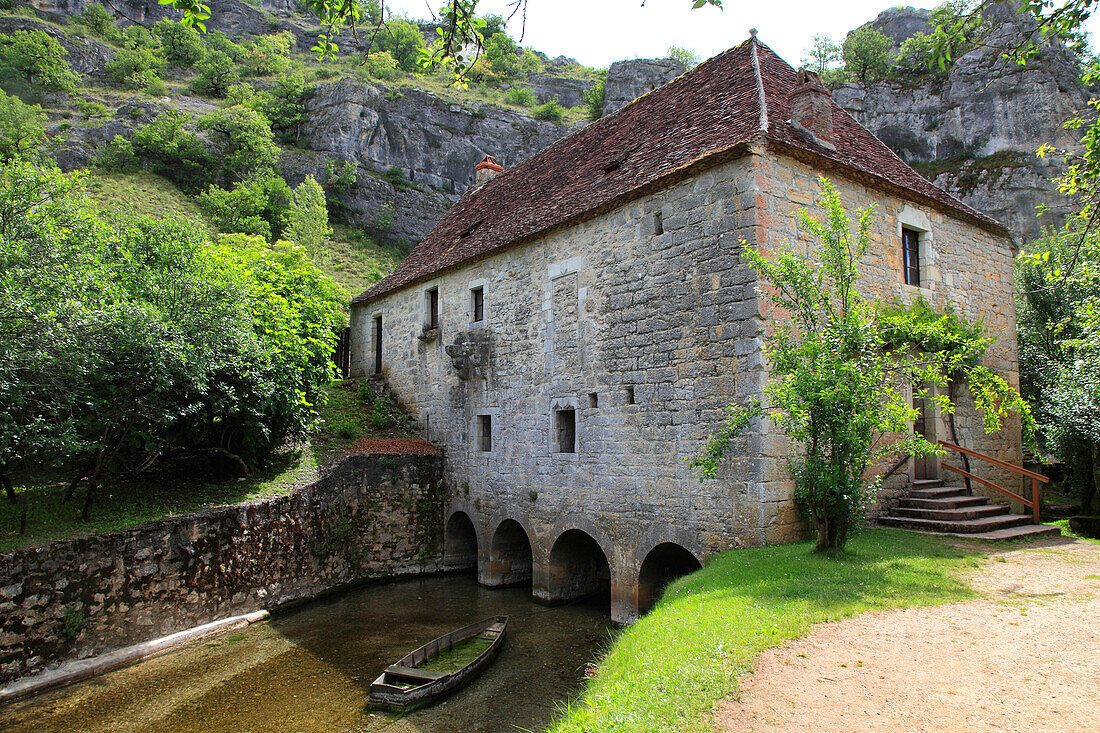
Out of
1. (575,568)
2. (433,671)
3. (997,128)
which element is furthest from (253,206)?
(997,128)

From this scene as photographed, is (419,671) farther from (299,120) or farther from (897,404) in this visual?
(299,120)

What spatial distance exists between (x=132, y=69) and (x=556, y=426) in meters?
51.6

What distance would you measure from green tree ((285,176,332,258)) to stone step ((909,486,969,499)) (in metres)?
27.6

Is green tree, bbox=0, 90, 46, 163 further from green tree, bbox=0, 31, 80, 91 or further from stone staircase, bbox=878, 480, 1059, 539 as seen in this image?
stone staircase, bbox=878, 480, 1059, 539

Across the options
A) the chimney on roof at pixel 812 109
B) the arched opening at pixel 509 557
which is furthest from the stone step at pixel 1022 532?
the arched opening at pixel 509 557

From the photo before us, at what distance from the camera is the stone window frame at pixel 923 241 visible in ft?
33.0

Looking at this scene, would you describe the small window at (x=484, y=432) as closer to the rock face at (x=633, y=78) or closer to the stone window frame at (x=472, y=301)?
the stone window frame at (x=472, y=301)

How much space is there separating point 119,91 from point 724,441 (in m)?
52.2

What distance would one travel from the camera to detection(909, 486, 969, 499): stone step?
9375mm

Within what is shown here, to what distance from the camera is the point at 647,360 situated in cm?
945

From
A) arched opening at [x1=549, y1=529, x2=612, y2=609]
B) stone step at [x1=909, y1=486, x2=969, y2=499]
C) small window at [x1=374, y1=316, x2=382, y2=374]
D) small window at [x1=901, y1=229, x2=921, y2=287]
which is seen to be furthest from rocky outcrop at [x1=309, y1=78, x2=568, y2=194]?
stone step at [x1=909, y1=486, x2=969, y2=499]

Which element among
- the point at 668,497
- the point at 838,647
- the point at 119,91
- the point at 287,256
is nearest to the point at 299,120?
the point at 119,91

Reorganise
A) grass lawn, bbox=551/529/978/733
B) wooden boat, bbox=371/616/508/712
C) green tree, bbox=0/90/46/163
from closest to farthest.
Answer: grass lawn, bbox=551/529/978/733
wooden boat, bbox=371/616/508/712
green tree, bbox=0/90/46/163

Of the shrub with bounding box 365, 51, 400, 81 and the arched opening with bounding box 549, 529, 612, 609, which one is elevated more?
the shrub with bounding box 365, 51, 400, 81
